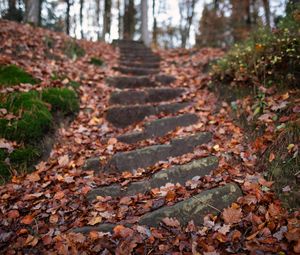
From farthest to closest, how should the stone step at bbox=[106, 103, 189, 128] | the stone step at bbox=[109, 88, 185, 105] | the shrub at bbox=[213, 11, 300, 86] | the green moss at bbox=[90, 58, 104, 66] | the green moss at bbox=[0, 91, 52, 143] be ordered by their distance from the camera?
the green moss at bbox=[90, 58, 104, 66] < the stone step at bbox=[109, 88, 185, 105] < the stone step at bbox=[106, 103, 189, 128] < the shrub at bbox=[213, 11, 300, 86] < the green moss at bbox=[0, 91, 52, 143]

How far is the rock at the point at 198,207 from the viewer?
9.94ft

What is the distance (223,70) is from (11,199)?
4543mm

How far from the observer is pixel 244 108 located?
15.8 feet

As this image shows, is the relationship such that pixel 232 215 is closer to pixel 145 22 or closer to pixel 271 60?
pixel 271 60

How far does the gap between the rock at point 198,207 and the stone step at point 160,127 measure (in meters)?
1.87

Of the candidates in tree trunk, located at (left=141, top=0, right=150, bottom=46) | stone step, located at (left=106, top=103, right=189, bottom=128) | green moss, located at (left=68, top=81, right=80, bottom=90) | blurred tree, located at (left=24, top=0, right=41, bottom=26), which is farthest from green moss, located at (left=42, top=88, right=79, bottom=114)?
tree trunk, located at (left=141, top=0, right=150, bottom=46)

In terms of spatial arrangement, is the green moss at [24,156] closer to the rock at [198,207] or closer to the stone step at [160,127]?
the stone step at [160,127]

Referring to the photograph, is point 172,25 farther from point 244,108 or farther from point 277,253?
point 277,253

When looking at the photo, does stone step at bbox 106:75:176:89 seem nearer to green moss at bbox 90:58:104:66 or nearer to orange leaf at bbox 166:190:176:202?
Result: green moss at bbox 90:58:104:66

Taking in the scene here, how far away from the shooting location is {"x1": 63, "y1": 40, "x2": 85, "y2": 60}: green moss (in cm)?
826

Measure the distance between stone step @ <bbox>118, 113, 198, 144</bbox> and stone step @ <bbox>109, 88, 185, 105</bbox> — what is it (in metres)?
1.36

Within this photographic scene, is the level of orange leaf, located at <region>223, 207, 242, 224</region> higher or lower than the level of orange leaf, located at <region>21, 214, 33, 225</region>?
higher

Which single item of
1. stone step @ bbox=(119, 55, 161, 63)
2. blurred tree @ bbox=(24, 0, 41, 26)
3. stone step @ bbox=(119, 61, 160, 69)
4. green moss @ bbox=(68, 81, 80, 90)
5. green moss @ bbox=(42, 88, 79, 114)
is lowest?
green moss @ bbox=(42, 88, 79, 114)

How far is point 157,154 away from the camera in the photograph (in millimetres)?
4270
